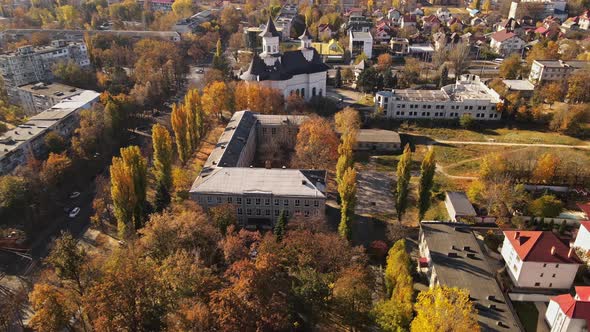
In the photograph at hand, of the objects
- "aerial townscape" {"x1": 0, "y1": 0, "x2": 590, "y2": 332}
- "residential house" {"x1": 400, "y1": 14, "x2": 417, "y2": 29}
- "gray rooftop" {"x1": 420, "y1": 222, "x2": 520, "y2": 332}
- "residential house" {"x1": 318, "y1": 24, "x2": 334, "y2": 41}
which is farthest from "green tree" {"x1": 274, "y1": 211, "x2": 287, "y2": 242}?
"residential house" {"x1": 400, "y1": 14, "x2": 417, "y2": 29}

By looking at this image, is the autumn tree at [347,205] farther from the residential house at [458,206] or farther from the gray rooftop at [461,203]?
the gray rooftop at [461,203]

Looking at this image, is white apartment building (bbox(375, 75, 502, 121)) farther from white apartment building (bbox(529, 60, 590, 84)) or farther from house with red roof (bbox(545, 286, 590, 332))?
house with red roof (bbox(545, 286, 590, 332))

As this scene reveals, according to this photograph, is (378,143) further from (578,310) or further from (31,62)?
(31,62)

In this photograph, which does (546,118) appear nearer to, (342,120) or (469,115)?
(469,115)

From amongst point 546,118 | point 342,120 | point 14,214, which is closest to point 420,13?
point 546,118

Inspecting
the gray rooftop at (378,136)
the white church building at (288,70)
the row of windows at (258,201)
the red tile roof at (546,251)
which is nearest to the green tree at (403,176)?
the row of windows at (258,201)

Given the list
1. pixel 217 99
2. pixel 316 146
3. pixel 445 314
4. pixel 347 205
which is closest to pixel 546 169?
pixel 347 205
